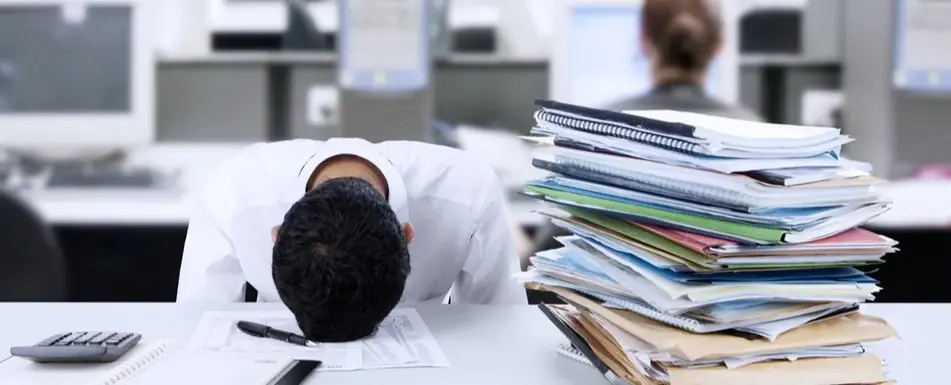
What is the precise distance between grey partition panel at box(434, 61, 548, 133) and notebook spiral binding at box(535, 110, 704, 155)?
191cm

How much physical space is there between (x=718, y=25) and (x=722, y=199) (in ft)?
4.79

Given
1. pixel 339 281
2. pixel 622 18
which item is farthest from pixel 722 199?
pixel 622 18

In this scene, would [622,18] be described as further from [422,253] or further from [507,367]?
[507,367]

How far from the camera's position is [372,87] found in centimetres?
233

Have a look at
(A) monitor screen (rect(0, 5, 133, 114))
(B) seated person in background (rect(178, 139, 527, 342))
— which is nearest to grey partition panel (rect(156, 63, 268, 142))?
(A) monitor screen (rect(0, 5, 133, 114))

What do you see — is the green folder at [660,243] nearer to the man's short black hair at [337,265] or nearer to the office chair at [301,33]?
the man's short black hair at [337,265]

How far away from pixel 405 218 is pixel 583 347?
1.37ft

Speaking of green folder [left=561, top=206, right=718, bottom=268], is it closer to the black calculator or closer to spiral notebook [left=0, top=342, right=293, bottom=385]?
spiral notebook [left=0, top=342, right=293, bottom=385]

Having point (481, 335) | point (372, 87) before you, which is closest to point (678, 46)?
point (372, 87)

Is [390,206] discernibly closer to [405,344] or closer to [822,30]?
[405,344]

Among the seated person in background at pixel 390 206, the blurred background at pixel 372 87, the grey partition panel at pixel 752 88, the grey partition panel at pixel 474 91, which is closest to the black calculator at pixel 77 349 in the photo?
the seated person in background at pixel 390 206

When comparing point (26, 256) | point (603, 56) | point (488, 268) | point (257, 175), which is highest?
point (603, 56)

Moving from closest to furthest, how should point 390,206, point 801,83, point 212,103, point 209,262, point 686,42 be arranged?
point 390,206, point 209,262, point 686,42, point 212,103, point 801,83

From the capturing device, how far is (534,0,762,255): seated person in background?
6.32 ft
